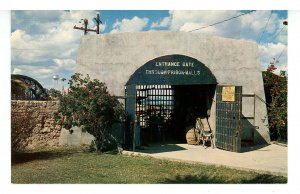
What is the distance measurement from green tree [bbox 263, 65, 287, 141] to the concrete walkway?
2.52ft

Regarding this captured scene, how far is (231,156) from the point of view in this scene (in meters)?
10.3

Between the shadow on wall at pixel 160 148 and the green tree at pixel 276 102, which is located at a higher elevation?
the green tree at pixel 276 102

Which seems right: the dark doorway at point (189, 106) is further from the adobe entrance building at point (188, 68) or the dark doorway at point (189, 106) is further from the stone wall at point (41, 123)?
the stone wall at point (41, 123)

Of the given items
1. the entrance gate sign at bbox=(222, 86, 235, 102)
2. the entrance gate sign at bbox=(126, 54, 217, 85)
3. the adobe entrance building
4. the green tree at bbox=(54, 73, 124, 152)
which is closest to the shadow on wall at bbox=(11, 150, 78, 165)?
the green tree at bbox=(54, 73, 124, 152)

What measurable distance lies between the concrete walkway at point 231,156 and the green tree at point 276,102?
2.52 feet

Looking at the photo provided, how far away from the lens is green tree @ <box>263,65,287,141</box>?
477 inches

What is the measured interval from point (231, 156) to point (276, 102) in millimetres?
3524

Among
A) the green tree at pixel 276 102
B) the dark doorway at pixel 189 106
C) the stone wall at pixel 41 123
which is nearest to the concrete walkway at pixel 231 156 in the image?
the green tree at pixel 276 102

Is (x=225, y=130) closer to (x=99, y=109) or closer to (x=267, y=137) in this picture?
(x=267, y=137)

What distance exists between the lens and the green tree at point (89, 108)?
10.4 meters

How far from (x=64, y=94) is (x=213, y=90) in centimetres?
522

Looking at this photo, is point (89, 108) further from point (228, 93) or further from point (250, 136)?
point (250, 136)
